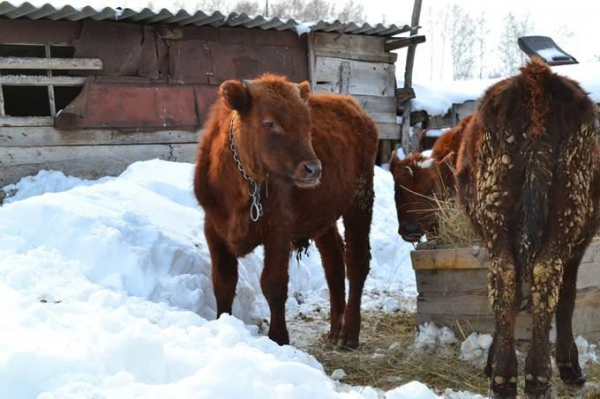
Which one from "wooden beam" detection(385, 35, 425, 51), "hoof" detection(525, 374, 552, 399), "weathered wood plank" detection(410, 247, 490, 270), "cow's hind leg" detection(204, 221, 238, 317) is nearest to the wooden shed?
"wooden beam" detection(385, 35, 425, 51)

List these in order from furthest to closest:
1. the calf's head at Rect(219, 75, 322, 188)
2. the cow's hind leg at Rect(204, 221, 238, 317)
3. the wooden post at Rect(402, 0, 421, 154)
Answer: the wooden post at Rect(402, 0, 421, 154)
the cow's hind leg at Rect(204, 221, 238, 317)
the calf's head at Rect(219, 75, 322, 188)

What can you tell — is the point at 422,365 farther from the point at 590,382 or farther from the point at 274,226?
the point at 274,226

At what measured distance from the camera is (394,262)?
945 centimetres

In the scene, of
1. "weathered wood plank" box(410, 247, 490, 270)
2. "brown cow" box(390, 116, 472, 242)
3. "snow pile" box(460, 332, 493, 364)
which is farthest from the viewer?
"brown cow" box(390, 116, 472, 242)

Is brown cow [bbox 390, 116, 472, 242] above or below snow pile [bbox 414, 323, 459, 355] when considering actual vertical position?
above

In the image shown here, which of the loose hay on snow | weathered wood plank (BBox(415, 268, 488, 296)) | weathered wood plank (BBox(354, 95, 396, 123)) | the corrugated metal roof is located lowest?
the loose hay on snow

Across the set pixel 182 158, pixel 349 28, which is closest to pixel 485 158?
pixel 182 158

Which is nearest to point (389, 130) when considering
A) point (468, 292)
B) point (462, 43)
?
point (468, 292)

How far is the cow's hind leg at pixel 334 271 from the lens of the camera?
643 cm

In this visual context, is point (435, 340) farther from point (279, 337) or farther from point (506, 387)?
point (506, 387)

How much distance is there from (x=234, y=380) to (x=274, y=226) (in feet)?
8.16

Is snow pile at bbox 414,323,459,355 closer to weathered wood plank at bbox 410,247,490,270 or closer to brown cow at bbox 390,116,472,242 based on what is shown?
weathered wood plank at bbox 410,247,490,270

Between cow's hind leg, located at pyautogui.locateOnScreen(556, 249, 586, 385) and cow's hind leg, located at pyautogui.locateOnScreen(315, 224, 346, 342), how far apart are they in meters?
2.27

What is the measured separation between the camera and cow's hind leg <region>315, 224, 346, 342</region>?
6.43 meters
